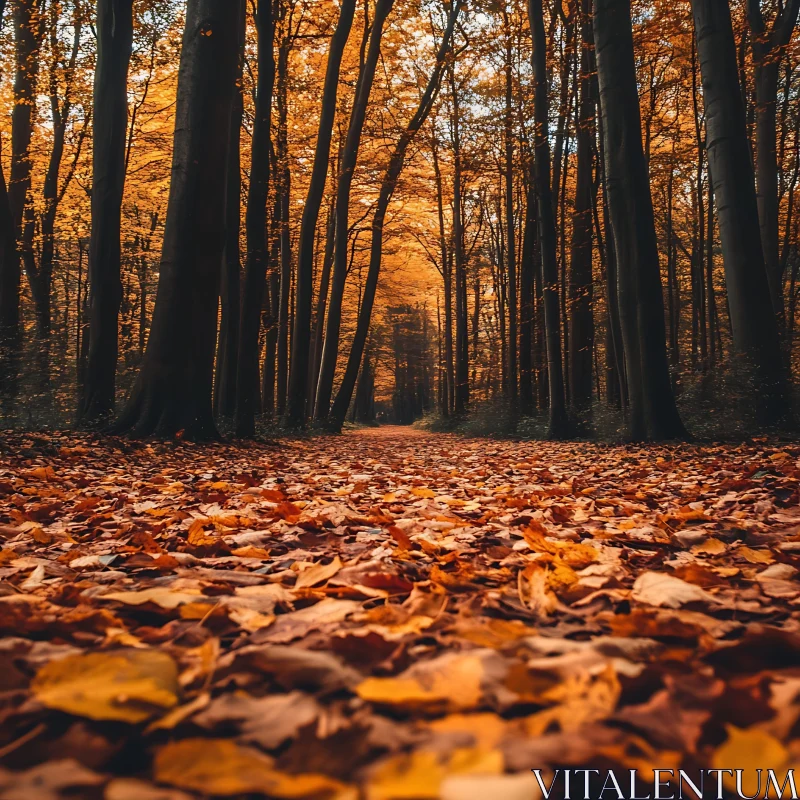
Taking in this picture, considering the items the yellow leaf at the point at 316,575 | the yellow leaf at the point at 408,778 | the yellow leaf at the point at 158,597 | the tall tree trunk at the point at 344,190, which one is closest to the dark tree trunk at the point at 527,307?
the tall tree trunk at the point at 344,190

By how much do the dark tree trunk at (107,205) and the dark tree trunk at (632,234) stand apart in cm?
699

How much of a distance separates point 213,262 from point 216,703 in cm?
769

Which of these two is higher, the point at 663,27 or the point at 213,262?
the point at 663,27

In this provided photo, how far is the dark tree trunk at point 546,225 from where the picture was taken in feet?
38.3

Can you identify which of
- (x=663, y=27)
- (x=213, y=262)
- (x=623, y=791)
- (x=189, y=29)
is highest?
(x=663, y=27)

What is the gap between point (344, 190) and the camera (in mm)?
15172

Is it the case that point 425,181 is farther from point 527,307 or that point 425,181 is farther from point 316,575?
point 316,575

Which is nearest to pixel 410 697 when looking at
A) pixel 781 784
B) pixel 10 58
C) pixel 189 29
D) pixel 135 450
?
pixel 781 784

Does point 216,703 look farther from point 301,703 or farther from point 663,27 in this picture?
point 663,27

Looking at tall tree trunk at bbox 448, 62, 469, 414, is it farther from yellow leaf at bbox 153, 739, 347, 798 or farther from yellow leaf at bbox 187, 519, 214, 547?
yellow leaf at bbox 153, 739, 347, 798

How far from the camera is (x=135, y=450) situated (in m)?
6.23

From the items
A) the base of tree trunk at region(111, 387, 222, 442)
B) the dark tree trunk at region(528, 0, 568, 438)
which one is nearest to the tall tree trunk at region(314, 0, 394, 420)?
the dark tree trunk at region(528, 0, 568, 438)

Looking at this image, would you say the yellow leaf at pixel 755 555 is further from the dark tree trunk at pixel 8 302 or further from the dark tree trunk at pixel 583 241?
the dark tree trunk at pixel 583 241

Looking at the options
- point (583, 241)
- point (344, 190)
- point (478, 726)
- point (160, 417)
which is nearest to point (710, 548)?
point (478, 726)
